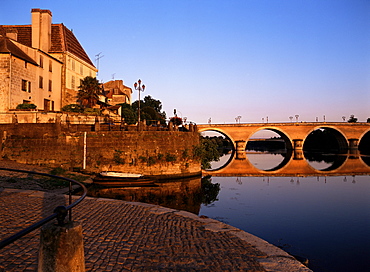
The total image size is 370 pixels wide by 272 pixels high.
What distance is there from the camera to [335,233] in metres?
12.6

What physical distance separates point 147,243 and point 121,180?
14.8m

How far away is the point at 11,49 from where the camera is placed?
29.4 metres

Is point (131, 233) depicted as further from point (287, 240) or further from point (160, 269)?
point (287, 240)

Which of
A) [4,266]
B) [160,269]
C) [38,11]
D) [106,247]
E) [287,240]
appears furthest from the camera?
[38,11]

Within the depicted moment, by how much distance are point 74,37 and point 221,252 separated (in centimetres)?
4620

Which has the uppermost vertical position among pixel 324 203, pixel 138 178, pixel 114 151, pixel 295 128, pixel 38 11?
pixel 38 11

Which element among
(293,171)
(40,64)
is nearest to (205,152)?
(293,171)

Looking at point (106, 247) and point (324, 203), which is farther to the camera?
point (324, 203)

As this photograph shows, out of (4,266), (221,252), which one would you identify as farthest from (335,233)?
(4,266)

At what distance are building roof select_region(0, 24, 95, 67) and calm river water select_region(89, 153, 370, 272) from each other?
26019 millimetres

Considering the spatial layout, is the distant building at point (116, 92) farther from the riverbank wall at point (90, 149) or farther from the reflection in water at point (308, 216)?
the reflection in water at point (308, 216)

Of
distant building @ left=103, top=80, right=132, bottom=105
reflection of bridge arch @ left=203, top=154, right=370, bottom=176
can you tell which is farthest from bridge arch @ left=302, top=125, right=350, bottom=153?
distant building @ left=103, top=80, right=132, bottom=105

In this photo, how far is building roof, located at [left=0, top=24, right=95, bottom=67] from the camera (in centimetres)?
3624

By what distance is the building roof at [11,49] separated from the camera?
93.8ft
